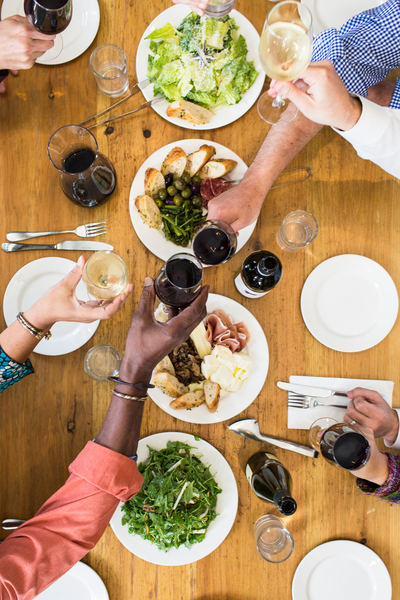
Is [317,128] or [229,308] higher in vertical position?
[317,128]

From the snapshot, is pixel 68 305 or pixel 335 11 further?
pixel 335 11

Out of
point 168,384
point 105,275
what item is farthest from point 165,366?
point 105,275

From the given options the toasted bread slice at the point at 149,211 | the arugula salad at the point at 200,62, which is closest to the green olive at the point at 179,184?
the toasted bread slice at the point at 149,211

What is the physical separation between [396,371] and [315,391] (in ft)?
1.24

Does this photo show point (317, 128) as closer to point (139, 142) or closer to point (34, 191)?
point (139, 142)

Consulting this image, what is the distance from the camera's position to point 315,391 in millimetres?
1557

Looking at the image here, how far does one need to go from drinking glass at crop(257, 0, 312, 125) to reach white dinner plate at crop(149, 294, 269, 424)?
814mm

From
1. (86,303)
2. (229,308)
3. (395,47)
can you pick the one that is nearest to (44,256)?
(86,303)

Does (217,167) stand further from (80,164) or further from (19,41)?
(19,41)

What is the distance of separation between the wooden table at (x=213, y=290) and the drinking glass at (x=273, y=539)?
0.06 metres

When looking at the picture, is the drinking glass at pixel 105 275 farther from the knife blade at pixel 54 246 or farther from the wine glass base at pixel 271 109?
the wine glass base at pixel 271 109

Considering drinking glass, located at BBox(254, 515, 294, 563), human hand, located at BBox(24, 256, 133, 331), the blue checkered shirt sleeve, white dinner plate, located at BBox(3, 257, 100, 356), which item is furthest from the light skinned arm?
the blue checkered shirt sleeve

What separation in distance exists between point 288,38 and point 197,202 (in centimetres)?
61

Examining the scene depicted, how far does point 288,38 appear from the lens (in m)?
1.14
